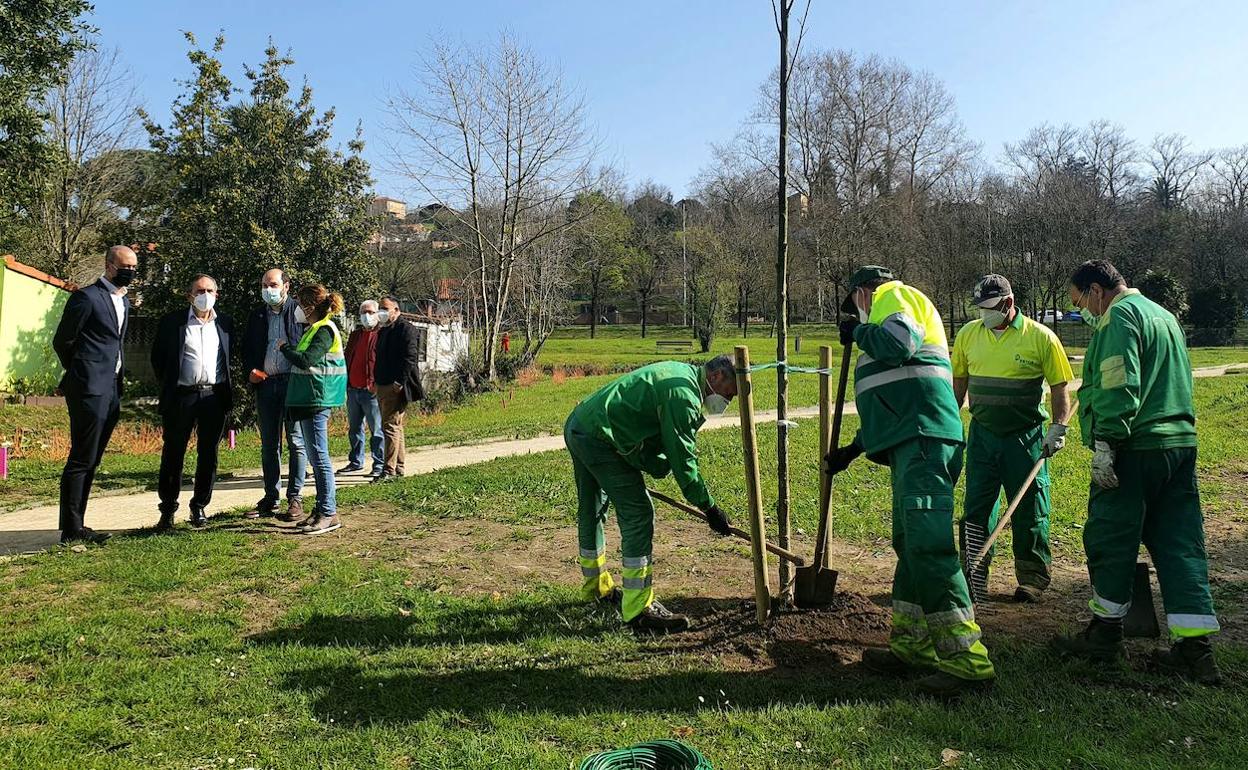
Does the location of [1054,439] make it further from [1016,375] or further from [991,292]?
[991,292]

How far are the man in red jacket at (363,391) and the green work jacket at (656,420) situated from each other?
5637 mm

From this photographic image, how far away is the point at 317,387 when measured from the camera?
6809mm

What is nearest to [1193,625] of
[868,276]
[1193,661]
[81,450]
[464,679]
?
[1193,661]

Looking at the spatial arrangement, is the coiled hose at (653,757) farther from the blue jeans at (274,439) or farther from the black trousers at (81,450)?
the black trousers at (81,450)

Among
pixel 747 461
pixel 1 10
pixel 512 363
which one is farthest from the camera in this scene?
pixel 512 363

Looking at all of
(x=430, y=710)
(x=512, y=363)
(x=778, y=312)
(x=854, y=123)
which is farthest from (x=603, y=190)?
(x=854, y=123)

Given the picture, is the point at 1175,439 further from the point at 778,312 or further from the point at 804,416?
the point at 804,416

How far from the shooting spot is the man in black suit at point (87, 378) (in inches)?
249

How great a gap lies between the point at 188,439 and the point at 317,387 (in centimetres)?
121

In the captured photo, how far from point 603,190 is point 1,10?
1607 centimetres

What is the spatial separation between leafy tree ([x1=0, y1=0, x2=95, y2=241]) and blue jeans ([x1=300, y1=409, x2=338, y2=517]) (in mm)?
12415

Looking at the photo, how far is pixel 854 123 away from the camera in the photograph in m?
47.9

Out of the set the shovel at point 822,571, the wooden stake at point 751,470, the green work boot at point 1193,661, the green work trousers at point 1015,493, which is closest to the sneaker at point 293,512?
the wooden stake at point 751,470

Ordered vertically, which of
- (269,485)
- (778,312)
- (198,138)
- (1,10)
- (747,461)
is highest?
(1,10)
